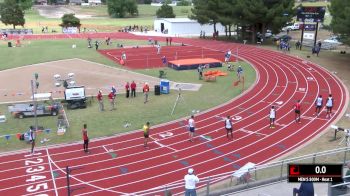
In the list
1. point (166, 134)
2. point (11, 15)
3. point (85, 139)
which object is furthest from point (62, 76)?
point (11, 15)

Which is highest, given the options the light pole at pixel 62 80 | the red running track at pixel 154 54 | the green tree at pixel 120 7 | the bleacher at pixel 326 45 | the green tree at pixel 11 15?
the green tree at pixel 120 7

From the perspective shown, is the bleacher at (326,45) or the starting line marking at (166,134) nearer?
the starting line marking at (166,134)

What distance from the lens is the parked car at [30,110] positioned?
25.6 m

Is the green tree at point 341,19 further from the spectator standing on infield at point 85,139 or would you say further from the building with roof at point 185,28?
the building with roof at point 185,28

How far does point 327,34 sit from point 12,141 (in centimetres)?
6713

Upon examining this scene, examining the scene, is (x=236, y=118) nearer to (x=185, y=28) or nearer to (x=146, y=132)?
(x=146, y=132)

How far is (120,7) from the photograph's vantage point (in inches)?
4680

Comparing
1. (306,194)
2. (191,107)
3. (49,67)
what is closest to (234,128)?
(191,107)

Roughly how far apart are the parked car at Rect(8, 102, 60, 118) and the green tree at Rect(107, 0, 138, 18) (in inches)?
3743

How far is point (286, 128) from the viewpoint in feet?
76.4

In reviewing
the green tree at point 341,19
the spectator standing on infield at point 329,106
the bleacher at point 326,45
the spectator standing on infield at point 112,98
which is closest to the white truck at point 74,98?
the spectator standing on infield at point 112,98

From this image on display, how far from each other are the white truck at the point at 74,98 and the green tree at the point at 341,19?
23290mm

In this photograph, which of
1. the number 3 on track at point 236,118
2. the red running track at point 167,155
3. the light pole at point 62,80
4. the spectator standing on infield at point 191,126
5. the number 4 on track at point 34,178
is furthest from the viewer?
the light pole at point 62,80

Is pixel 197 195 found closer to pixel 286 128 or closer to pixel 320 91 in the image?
pixel 286 128
